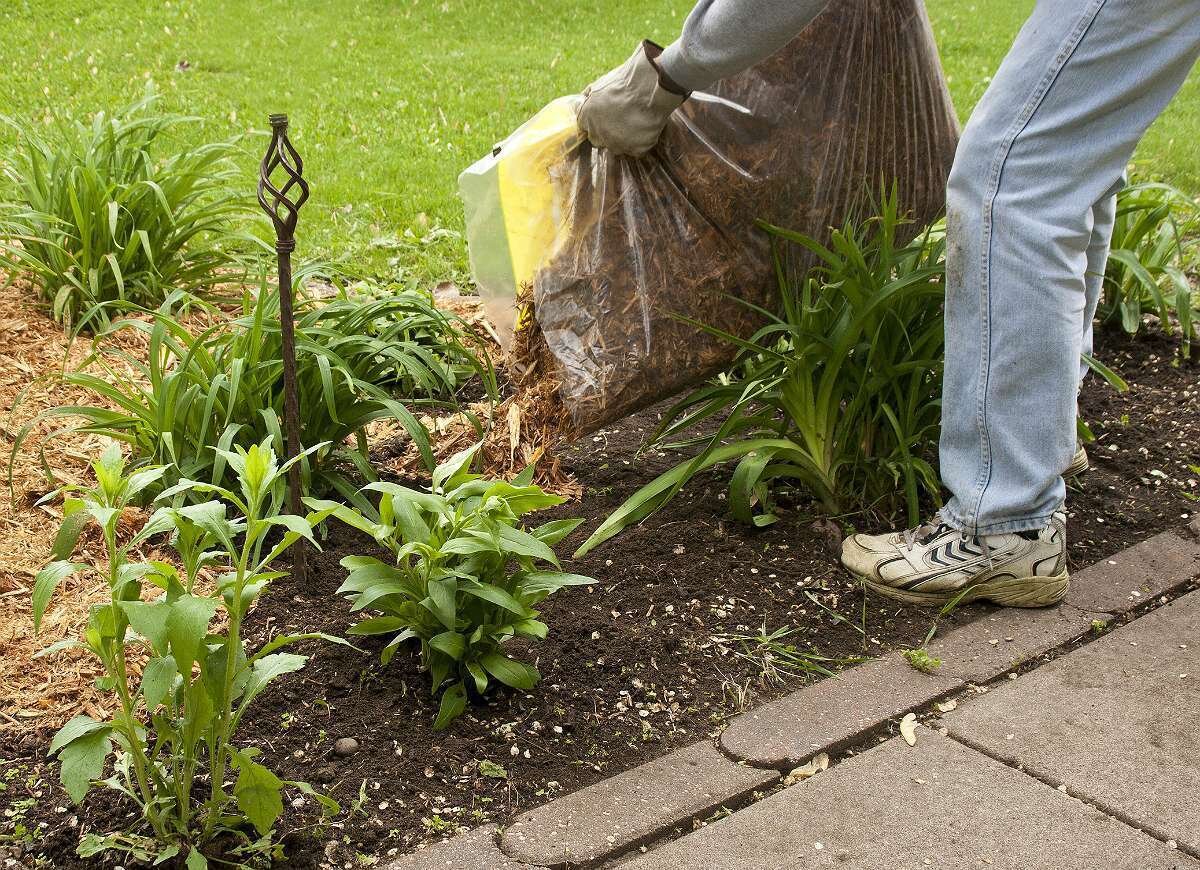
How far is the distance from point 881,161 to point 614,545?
110cm

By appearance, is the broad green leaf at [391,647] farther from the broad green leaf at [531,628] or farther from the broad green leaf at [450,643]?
the broad green leaf at [531,628]

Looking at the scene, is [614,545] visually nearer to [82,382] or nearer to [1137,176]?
[82,382]

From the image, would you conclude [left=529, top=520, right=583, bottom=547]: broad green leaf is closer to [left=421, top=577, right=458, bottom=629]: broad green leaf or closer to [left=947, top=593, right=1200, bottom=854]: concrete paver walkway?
[left=421, top=577, right=458, bottom=629]: broad green leaf

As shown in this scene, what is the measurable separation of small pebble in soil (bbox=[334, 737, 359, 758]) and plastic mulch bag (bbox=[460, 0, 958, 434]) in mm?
1011

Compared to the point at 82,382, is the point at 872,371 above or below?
below

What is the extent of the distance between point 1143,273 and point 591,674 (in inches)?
89.4

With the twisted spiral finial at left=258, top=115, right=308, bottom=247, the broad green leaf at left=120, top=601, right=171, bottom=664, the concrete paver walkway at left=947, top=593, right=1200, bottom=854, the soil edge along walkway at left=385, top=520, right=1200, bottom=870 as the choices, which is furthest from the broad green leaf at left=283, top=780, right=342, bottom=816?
the concrete paver walkway at left=947, top=593, right=1200, bottom=854

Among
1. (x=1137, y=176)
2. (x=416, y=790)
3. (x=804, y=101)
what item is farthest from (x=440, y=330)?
(x=1137, y=176)

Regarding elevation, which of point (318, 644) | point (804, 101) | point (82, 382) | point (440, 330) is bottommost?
point (318, 644)

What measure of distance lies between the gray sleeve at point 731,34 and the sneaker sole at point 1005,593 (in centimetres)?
110

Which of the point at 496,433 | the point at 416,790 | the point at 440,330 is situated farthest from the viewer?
the point at 440,330

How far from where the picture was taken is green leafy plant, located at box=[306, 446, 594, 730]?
206cm

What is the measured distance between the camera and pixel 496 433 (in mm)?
3002

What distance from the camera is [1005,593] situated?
2584 mm
